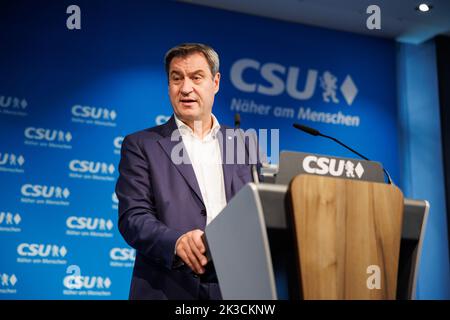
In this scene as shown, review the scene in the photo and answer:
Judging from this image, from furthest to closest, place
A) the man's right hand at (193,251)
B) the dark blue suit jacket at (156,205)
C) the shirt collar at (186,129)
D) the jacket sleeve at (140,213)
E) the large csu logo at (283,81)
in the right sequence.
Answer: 1. the large csu logo at (283,81)
2. the shirt collar at (186,129)
3. the dark blue suit jacket at (156,205)
4. the jacket sleeve at (140,213)
5. the man's right hand at (193,251)

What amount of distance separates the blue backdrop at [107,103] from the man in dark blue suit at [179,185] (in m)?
1.96

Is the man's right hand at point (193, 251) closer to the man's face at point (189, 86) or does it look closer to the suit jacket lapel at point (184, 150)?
the suit jacket lapel at point (184, 150)

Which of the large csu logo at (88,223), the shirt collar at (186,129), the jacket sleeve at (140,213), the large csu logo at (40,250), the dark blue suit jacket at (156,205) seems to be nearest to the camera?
the jacket sleeve at (140,213)

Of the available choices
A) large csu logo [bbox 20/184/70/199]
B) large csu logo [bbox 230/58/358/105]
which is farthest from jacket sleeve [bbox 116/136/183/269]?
large csu logo [bbox 230/58/358/105]

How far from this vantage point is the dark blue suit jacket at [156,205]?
73.7 inches

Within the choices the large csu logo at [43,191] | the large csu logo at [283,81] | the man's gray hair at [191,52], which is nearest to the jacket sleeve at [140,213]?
the man's gray hair at [191,52]

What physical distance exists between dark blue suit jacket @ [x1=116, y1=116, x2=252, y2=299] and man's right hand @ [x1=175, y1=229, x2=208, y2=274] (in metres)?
0.14

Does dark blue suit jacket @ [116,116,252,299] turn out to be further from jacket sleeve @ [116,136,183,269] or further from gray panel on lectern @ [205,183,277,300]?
gray panel on lectern @ [205,183,277,300]

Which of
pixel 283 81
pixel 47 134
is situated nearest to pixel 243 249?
pixel 47 134

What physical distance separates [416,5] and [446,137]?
3.80 ft

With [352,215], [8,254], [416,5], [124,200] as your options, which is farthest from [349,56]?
[352,215]

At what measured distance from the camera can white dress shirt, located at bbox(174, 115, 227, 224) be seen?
2105 mm
